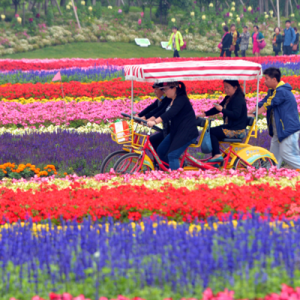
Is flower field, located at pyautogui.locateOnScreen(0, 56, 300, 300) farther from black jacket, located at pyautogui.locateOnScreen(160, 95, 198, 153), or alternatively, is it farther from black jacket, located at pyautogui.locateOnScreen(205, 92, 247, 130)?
black jacket, located at pyautogui.locateOnScreen(205, 92, 247, 130)

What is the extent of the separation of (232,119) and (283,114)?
865 mm

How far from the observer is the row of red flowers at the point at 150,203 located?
445cm

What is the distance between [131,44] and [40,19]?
373 inches

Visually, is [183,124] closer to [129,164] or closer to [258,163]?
[129,164]

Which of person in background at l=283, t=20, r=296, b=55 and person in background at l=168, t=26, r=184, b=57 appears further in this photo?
person in background at l=168, t=26, r=184, b=57

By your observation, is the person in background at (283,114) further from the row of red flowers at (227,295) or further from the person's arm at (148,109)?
the row of red flowers at (227,295)

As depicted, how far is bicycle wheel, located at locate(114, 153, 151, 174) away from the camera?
667 cm

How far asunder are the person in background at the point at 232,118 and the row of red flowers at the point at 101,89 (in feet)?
26.9

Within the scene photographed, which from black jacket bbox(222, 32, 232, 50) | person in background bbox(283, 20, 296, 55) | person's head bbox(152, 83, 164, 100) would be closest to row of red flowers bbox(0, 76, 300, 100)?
person's head bbox(152, 83, 164, 100)

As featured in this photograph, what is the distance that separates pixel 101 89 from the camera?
1544cm

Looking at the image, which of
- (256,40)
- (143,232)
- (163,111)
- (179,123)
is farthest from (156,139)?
(256,40)

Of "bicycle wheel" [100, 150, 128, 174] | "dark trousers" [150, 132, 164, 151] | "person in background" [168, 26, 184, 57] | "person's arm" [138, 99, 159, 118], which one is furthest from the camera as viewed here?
"person in background" [168, 26, 184, 57]

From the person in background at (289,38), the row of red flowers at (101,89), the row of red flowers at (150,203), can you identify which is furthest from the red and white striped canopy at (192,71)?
the person in background at (289,38)

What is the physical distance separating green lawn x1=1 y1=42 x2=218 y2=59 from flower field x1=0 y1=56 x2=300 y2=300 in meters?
28.0
